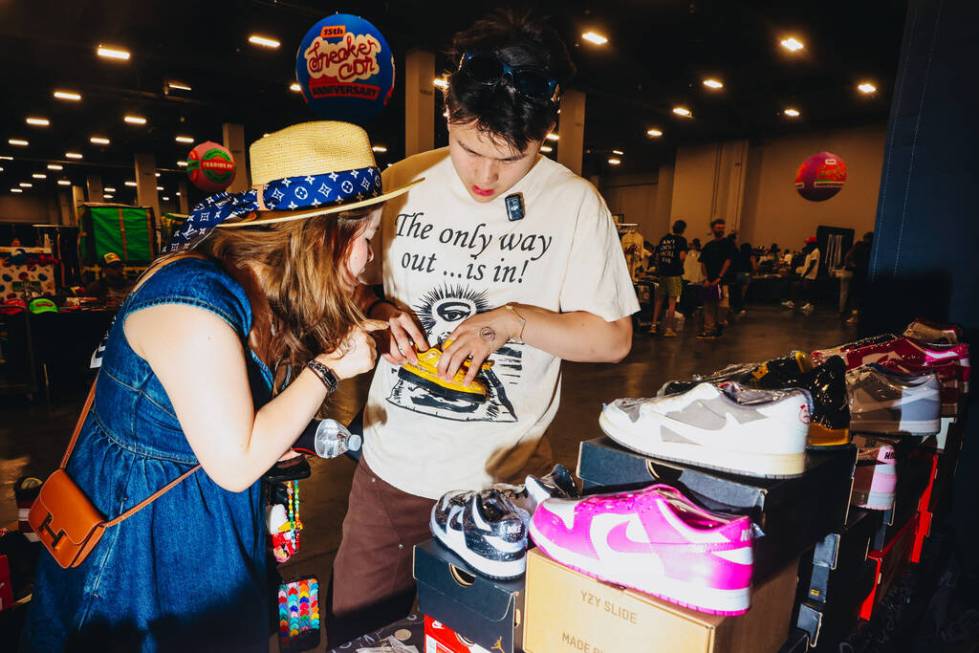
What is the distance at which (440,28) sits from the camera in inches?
352

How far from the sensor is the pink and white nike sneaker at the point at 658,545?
0.75m

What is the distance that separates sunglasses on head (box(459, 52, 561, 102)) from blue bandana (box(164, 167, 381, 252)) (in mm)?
341

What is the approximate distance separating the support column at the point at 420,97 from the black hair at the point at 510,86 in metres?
9.22

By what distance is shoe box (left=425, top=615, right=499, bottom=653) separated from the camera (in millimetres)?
967

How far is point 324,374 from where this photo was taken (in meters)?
1.03

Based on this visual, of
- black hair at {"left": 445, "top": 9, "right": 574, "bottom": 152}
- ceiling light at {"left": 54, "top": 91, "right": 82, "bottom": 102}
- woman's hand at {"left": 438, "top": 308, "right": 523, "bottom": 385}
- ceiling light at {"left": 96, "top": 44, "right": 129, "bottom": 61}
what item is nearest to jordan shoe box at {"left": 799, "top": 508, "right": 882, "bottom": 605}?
woman's hand at {"left": 438, "top": 308, "right": 523, "bottom": 385}

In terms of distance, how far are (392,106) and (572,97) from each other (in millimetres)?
4505

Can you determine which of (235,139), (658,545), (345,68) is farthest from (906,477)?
(235,139)

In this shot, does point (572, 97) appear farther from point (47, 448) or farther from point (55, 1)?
point (47, 448)

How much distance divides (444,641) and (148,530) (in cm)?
60

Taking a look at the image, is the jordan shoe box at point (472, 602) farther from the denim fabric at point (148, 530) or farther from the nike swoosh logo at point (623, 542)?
the denim fabric at point (148, 530)

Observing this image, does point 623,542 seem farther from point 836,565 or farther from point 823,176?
point 823,176

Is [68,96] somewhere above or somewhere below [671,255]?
above

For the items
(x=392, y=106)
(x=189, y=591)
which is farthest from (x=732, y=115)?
(x=189, y=591)
